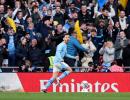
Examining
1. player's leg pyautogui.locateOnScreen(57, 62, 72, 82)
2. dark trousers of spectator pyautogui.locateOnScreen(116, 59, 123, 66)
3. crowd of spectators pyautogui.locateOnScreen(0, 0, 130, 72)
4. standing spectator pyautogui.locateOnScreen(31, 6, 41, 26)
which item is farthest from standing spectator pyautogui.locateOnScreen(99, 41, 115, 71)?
standing spectator pyautogui.locateOnScreen(31, 6, 41, 26)

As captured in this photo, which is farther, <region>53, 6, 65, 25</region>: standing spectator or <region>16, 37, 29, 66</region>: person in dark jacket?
<region>53, 6, 65, 25</region>: standing spectator

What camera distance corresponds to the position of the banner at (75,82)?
67.9 feet

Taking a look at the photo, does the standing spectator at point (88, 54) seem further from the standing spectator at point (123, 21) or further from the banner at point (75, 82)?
the standing spectator at point (123, 21)

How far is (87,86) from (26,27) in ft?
11.7

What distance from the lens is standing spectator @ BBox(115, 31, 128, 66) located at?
21.1m

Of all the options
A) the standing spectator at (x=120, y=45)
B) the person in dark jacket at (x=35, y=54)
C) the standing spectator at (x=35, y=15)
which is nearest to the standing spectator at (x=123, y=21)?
the standing spectator at (x=120, y=45)

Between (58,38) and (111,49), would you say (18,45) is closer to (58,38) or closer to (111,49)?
(58,38)

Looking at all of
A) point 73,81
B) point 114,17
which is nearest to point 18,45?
point 73,81

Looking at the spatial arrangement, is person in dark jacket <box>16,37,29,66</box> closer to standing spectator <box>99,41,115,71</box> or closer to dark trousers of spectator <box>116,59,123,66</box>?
standing spectator <box>99,41,115,71</box>

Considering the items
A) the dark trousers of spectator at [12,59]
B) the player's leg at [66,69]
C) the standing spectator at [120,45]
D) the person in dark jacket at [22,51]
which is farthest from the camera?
the dark trousers of spectator at [12,59]

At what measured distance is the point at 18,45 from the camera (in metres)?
21.6

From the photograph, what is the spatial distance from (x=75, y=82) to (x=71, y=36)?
5.54 ft

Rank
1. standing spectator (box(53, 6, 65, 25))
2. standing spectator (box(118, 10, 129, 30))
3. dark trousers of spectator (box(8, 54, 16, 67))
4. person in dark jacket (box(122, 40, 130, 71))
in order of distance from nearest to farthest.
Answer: person in dark jacket (box(122, 40, 130, 71)) → dark trousers of spectator (box(8, 54, 16, 67)) → standing spectator (box(118, 10, 129, 30)) → standing spectator (box(53, 6, 65, 25))

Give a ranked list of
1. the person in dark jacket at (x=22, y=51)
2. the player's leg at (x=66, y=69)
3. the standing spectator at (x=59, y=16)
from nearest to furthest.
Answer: the player's leg at (x=66, y=69)
the person in dark jacket at (x=22, y=51)
the standing spectator at (x=59, y=16)
